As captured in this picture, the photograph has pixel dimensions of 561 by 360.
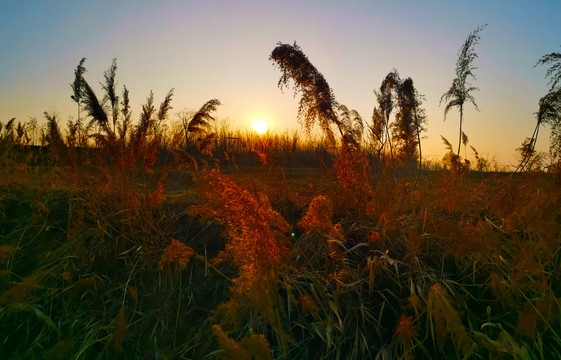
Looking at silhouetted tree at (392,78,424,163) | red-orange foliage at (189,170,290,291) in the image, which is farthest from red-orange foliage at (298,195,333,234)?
silhouetted tree at (392,78,424,163)

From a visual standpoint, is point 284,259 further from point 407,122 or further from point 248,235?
point 407,122

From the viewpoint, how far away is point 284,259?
2600 mm

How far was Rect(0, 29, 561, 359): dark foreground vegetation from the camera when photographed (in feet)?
7.33

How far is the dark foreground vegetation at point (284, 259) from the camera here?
223 centimetres

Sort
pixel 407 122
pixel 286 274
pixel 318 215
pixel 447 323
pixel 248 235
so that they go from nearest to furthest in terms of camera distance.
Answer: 1. pixel 248 235
2. pixel 447 323
3. pixel 318 215
4. pixel 286 274
5. pixel 407 122

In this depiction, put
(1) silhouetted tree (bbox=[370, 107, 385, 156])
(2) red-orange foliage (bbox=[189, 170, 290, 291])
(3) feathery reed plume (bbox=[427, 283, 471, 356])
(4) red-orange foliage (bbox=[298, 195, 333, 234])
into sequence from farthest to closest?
(1) silhouetted tree (bbox=[370, 107, 385, 156]) → (4) red-orange foliage (bbox=[298, 195, 333, 234]) → (3) feathery reed plume (bbox=[427, 283, 471, 356]) → (2) red-orange foliage (bbox=[189, 170, 290, 291])

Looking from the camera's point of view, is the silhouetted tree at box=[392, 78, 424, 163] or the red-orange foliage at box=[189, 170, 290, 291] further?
the silhouetted tree at box=[392, 78, 424, 163]

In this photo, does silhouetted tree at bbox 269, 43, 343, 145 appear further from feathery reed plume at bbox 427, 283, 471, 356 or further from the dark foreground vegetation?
feathery reed plume at bbox 427, 283, 471, 356

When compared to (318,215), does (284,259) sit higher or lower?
lower

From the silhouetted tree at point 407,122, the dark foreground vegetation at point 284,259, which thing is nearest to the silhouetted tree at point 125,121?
the dark foreground vegetation at point 284,259

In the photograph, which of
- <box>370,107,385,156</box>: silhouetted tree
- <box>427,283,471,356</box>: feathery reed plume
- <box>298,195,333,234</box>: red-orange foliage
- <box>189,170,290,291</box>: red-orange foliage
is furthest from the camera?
<box>370,107,385,156</box>: silhouetted tree

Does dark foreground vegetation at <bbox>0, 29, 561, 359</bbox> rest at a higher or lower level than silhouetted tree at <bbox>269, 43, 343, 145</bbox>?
lower

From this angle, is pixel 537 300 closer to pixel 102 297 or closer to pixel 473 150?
pixel 473 150

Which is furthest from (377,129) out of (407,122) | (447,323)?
(447,323)
